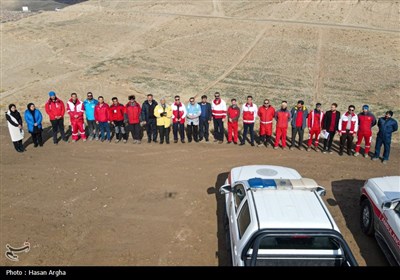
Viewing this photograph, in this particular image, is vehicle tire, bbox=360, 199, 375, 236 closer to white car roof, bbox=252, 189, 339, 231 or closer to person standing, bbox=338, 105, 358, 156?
white car roof, bbox=252, 189, 339, 231

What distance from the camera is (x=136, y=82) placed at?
74.6ft

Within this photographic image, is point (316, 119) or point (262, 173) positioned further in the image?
point (316, 119)

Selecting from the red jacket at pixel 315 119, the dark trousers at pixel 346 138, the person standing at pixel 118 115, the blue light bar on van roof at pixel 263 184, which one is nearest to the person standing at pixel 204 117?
the person standing at pixel 118 115

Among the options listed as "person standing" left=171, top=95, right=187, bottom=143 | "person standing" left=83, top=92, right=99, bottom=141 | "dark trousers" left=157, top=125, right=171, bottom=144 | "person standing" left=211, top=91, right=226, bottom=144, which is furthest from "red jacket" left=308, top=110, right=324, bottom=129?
"person standing" left=83, top=92, right=99, bottom=141

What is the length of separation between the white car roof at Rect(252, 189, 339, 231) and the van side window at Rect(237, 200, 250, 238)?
8.6 inches

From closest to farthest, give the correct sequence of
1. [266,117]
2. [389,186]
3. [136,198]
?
[389,186] → [136,198] → [266,117]

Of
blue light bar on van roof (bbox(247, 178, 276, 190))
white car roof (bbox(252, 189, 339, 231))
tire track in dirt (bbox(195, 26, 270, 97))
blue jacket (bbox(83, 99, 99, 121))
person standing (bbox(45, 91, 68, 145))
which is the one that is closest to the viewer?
white car roof (bbox(252, 189, 339, 231))

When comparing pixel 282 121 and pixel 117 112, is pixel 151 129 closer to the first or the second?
pixel 117 112

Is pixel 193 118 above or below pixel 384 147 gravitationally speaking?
above

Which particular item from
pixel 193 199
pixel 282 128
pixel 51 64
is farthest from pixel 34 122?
pixel 51 64

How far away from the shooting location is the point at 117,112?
13641 millimetres

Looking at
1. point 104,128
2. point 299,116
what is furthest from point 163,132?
point 299,116

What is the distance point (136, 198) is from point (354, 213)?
218 inches

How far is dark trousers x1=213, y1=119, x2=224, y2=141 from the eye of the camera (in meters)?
14.1
